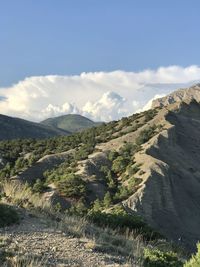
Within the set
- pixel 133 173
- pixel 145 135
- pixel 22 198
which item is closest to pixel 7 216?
pixel 22 198

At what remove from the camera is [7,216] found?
46.6ft

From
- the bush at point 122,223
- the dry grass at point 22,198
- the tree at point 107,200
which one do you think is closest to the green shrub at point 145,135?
the tree at point 107,200

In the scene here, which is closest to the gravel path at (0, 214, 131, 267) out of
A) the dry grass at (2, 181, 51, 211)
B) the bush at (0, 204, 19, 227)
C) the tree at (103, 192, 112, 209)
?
the bush at (0, 204, 19, 227)

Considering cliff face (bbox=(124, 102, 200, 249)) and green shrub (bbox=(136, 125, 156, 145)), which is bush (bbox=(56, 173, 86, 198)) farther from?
green shrub (bbox=(136, 125, 156, 145))

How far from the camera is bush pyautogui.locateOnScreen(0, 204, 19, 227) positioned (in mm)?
13984

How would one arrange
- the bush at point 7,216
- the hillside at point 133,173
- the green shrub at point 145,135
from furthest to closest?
the green shrub at point 145,135, the hillside at point 133,173, the bush at point 7,216

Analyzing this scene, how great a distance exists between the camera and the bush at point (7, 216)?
13984 mm

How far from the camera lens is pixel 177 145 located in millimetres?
61625

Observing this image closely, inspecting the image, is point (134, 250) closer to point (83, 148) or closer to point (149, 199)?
point (149, 199)

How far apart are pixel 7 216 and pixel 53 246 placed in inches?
91.0

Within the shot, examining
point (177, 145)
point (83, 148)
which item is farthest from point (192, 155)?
point (83, 148)

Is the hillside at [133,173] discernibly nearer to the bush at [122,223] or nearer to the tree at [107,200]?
the tree at [107,200]

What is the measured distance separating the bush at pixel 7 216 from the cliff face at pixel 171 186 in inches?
780

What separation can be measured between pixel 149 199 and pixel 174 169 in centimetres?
1020
